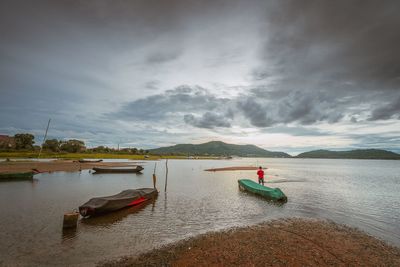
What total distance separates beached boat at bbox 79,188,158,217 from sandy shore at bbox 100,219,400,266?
779cm

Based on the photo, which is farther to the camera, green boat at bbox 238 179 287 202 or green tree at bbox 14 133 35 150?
green tree at bbox 14 133 35 150

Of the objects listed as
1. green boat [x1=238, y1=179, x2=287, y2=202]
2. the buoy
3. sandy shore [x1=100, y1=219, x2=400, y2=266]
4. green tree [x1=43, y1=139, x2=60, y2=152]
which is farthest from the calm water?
green tree [x1=43, y1=139, x2=60, y2=152]

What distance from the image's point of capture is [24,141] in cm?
10788

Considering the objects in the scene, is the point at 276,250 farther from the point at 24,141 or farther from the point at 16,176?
the point at 24,141

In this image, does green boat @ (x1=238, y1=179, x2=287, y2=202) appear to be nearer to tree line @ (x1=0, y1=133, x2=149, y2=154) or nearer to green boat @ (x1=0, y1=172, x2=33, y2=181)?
green boat @ (x1=0, y1=172, x2=33, y2=181)

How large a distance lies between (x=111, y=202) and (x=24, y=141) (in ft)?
398

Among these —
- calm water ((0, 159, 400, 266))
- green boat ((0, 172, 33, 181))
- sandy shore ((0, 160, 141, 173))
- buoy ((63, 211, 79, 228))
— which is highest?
sandy shore ((0, 160, 141, 173))

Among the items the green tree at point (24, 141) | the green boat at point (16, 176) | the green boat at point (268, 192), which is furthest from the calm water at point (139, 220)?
the green tree at point (24, 141)

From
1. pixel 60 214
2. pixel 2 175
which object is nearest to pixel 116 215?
pixel 60 214

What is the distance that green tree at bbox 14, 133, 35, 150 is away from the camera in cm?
10650

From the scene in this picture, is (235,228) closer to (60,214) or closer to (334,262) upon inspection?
(334,262)

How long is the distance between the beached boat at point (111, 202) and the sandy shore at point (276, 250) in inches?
307

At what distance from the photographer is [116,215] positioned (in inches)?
662

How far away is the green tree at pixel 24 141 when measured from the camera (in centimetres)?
10650
